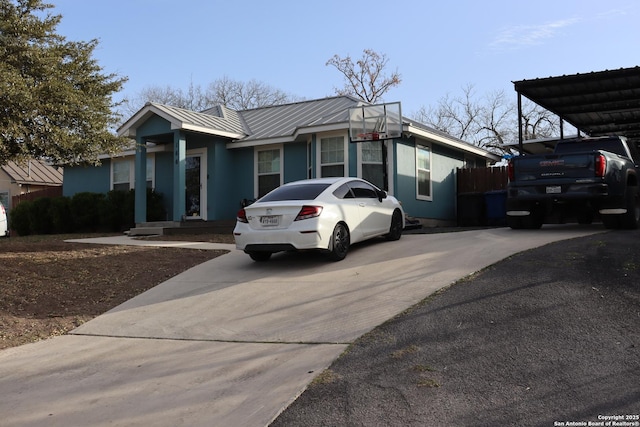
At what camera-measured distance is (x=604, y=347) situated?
470 centimetres

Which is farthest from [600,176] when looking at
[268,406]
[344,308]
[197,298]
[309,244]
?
[268,406]

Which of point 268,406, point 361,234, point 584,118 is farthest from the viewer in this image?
point 584,118

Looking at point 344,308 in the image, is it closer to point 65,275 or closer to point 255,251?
point 255,251

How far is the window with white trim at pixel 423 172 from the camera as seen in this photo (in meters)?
17.7

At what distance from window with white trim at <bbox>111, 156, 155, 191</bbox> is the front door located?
244 cm

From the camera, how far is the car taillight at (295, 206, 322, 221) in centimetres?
917

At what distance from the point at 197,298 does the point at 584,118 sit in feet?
50.5

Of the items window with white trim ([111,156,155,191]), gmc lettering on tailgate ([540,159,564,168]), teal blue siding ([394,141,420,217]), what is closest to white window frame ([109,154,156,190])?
window with white trim ([111,156,155,191])

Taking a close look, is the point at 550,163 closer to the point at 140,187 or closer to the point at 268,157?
the point at 268,157

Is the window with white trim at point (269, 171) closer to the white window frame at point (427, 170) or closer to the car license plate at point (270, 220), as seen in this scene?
the white window frame at point (427, 170)

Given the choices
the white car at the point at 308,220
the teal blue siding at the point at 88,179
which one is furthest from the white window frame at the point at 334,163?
the teal blue siding at the point at 88,179

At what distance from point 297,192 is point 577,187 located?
537 centimetres

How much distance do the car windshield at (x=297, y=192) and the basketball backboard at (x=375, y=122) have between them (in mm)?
4857

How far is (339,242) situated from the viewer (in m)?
9.59
